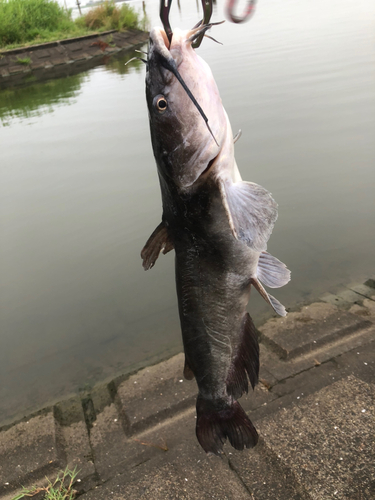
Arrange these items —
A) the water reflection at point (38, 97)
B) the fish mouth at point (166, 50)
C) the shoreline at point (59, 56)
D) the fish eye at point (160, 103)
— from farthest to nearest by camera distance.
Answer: the shoreline at point (59, 56) < the water reflection at point (38, 97) < the fish eye at point (160, 103) < the fish mouth at point (166, 50)

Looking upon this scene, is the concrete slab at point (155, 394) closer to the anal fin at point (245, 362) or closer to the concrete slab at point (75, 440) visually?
the concrete slab at point (75, 440)

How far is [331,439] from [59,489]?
1.61 meters

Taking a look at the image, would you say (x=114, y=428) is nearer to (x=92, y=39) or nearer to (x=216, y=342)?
(x=216, y=342)

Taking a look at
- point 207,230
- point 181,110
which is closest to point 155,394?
point 207,230

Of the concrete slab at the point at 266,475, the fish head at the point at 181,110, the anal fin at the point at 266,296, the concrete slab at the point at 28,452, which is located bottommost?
the concrete slab at the point at 28,452

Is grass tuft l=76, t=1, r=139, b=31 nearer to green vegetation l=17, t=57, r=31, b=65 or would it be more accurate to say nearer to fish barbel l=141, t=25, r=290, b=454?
green vegetation l=17, t=57, r=31, b=65

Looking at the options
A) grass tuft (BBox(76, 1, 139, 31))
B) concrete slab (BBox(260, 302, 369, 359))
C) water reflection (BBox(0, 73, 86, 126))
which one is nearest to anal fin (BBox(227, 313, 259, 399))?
concrete slab (BBox(260, 302, 369, 359))

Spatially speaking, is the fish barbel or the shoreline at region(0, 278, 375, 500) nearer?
the fish barbel

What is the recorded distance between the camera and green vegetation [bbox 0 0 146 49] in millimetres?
26781

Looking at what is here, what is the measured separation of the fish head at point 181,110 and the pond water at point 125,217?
0.69m

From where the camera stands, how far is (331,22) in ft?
78.1

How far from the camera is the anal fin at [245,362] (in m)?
1.89

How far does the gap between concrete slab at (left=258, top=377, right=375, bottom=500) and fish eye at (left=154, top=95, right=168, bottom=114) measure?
197cm

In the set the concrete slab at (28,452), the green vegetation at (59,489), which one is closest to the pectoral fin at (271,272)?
the green vegetation at (59,489)
